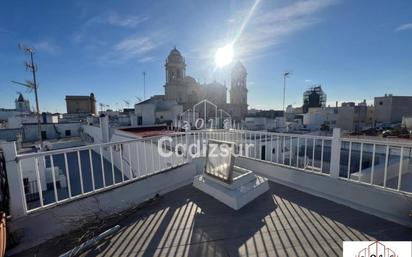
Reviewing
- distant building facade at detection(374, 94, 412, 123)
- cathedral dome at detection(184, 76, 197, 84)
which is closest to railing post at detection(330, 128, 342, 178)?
cathedral dome at detection(184, 76, 197, 84)

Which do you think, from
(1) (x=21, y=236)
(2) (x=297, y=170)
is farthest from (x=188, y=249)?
(2) (x=297, y=170)

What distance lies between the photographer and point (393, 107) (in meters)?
29.7

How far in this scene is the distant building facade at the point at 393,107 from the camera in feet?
95.9

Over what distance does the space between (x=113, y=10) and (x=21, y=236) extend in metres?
5.63

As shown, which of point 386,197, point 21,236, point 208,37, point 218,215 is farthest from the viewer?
point 208,37

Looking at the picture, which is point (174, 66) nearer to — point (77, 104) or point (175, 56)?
point (175, 56)

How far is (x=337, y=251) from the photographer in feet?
5.56

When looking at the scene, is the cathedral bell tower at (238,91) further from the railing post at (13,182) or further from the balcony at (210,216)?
the railing post at (13,182)

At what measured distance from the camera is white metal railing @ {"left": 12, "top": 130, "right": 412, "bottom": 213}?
2.31 metres

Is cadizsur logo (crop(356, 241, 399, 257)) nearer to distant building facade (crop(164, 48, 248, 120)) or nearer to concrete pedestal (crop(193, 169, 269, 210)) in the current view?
concrete pedestal (crop(193, 169, 269, 210))

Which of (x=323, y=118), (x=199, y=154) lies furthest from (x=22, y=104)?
(x=323, y=118)

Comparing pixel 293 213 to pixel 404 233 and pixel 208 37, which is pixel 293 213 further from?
pixel 208 37

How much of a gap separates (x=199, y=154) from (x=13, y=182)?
277 centimetres

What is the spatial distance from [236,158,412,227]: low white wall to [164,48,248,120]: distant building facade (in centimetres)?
2415
